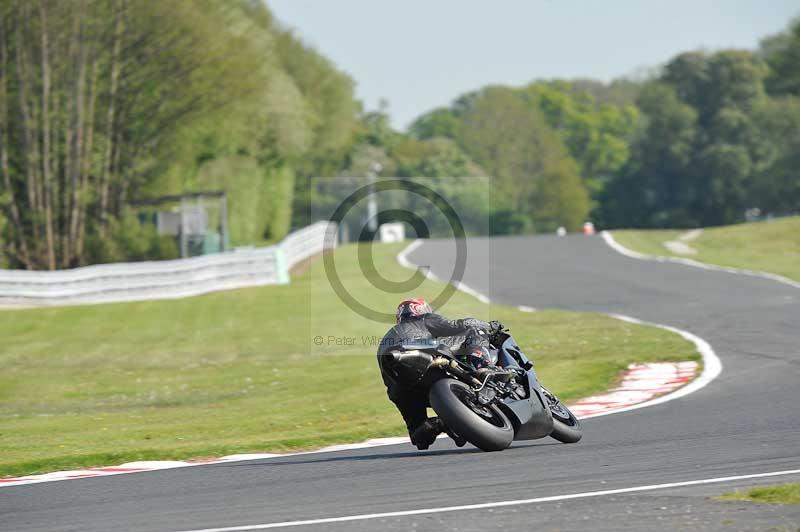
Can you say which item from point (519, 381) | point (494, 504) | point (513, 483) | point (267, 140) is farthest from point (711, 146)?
point (494, 504)

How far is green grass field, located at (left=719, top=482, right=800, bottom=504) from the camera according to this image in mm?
7031

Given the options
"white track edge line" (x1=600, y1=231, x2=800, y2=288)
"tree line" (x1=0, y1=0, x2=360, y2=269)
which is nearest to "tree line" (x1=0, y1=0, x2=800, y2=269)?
"tree line" (x1=0, y1=0, x2=360, y2=269)

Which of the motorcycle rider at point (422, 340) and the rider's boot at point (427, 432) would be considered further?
the rider's boot at point (427, 432)

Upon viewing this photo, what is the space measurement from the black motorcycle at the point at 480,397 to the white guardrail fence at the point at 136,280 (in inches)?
1020

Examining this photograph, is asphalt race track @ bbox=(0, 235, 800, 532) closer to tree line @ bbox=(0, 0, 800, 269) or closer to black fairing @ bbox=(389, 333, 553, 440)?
black fairing @ bbox=(389, 333, 553, 440)

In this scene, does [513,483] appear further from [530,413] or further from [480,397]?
[530,413]

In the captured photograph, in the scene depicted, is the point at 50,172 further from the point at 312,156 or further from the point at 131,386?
the point at 312,156

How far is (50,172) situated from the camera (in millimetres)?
48688

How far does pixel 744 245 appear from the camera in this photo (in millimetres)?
45188

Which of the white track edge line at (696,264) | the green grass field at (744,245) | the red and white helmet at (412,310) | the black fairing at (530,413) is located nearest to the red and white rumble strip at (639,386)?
the black fairing at (530,413)

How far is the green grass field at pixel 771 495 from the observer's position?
277 inches

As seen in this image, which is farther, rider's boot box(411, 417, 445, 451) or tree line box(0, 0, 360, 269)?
tree line box(0, 0, 360, 269)

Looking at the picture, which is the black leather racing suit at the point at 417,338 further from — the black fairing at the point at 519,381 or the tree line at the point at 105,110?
the tree line at the point at 105,110

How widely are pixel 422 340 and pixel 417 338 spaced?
45 mm
